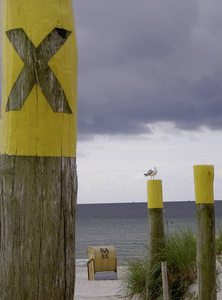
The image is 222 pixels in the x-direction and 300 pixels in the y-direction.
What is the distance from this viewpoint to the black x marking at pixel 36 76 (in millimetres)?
2148

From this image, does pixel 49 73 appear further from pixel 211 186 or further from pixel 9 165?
pixel 211 186

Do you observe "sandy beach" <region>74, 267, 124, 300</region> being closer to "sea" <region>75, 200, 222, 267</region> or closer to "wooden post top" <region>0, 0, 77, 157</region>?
"sea" <region>75, 200, 222, 267</region>

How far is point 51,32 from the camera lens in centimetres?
221

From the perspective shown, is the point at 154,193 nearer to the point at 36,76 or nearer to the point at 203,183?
the point at 203,183

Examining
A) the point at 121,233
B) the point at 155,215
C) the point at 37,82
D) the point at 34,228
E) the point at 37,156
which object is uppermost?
the point at 37,82

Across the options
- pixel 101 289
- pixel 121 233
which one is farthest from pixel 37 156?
pixel 121 233

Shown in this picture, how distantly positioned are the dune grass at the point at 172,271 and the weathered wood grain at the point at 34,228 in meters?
5.75

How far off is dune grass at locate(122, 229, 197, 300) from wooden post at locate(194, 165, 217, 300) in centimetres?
160

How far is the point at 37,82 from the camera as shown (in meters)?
2.15

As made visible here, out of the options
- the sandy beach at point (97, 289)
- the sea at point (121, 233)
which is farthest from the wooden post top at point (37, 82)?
the sandy beach at point (97, 289)

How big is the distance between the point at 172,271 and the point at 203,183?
2612mm

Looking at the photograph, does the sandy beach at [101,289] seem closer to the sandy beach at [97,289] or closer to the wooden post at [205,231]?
the sandy beach at [97,289]

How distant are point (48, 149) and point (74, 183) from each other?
0.79 ft

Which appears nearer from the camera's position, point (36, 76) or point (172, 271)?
point (36, 76)
